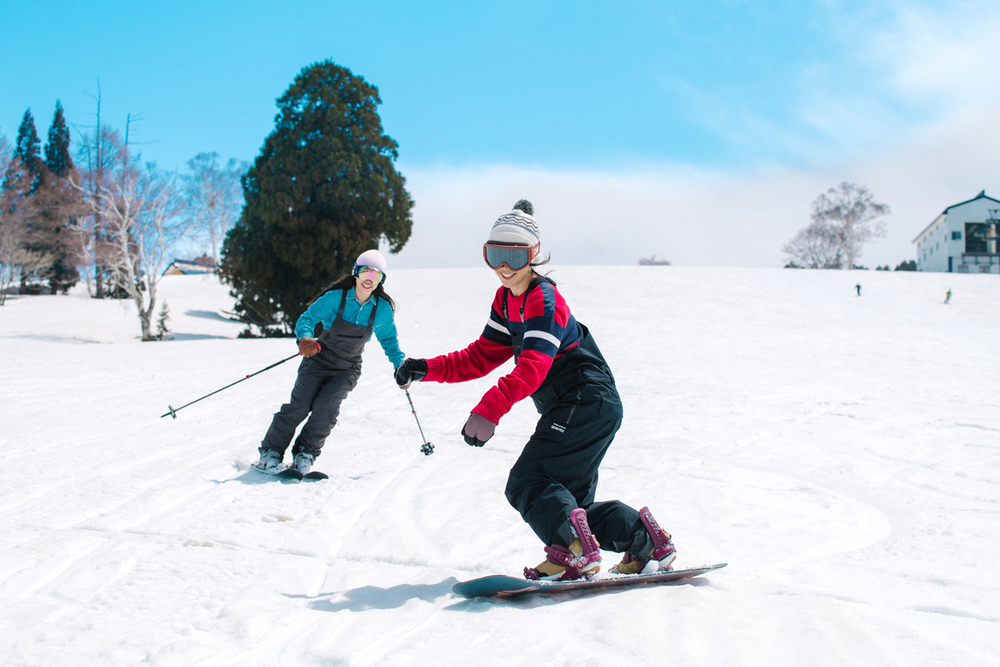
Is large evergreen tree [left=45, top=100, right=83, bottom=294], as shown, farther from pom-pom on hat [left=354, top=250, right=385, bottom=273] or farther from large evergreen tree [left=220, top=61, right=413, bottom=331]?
pom-pom on hat [left=354, top=250, right=385, bottom=273]

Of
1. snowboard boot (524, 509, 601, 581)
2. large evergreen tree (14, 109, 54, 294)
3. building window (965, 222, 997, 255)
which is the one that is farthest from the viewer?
building window (965, 222, 997, 255)

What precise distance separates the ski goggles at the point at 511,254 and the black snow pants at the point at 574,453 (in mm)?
498

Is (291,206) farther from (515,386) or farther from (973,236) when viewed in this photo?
(973,236)

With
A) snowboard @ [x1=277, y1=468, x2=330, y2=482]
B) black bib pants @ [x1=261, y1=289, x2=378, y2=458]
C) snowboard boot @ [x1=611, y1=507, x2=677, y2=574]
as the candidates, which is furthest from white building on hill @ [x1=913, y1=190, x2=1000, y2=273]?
snowboard boot @ [x1=611, y1=507, x2=677, y2=574]

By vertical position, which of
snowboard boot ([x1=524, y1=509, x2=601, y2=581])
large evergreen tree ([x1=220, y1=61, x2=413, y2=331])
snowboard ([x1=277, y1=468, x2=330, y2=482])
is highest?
large evergreen tree ([x1=220, y1=61, x2=413, y2=331])

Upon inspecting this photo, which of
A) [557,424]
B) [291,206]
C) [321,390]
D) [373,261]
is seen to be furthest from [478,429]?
[291,206]

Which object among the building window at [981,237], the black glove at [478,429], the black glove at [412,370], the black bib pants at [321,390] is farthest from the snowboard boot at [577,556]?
the building window at [981,237]

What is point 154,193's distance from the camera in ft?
80.8

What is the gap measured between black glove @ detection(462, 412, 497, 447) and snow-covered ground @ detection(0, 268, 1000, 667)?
0.71 metres

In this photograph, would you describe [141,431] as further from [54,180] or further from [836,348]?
[54,180]

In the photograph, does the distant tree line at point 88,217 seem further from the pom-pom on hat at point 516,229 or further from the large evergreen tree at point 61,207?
the pom-pom on hat at point 516,229

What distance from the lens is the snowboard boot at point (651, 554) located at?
2953mm

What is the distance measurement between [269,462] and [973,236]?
69.3 metres

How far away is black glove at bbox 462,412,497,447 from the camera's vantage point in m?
2.65
